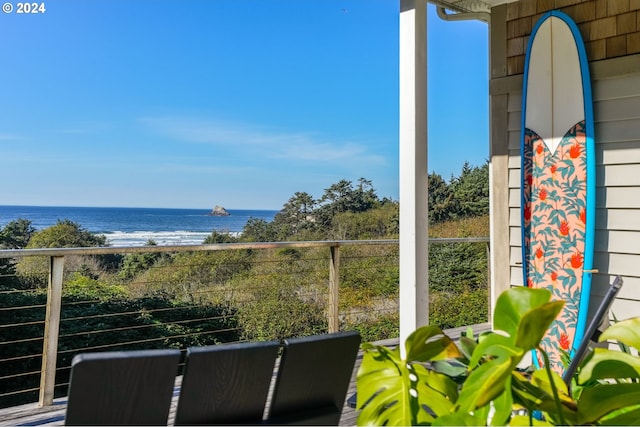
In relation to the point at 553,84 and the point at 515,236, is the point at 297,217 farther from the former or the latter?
the point at 553,84

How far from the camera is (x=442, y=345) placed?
0.61 meters

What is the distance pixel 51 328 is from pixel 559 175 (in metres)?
2.65

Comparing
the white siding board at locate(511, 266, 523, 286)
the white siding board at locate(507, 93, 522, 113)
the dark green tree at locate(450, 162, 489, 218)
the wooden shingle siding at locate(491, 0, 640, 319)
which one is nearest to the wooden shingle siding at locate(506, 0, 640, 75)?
the wooden shingle siding at locate(491, 0, 640, 319)

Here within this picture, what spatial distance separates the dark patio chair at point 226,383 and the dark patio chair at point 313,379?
0.03 meters

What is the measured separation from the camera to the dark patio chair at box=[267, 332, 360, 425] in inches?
29.3

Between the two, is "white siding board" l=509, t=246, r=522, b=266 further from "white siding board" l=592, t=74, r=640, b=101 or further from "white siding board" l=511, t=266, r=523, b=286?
"white siding board" l=592, t=74, r=640, b=101

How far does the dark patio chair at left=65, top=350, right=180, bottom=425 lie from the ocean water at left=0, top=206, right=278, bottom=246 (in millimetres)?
22476

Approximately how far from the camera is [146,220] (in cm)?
2505

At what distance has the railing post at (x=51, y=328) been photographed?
244 centimetres

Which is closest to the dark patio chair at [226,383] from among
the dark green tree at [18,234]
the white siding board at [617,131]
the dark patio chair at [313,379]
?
the dark patio chair at [313,379]

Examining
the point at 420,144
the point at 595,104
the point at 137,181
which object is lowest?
the point at 420,144

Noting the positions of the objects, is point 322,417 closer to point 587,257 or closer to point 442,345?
point 442,345

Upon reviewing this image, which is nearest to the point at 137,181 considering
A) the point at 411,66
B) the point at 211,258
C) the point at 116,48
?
the point at 116,48

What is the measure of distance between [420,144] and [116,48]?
2197cm
